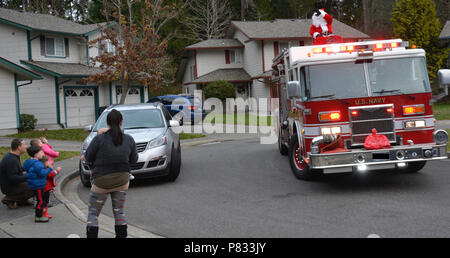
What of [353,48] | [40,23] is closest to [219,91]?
[40,23]

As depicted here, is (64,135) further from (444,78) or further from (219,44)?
(219,44)

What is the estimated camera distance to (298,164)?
1052 cm

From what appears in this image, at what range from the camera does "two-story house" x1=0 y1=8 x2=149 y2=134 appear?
2762 centimetres

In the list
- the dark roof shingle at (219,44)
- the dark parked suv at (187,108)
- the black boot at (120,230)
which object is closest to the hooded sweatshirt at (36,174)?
the black boot at (120,230)

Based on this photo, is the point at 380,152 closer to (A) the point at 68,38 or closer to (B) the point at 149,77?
(B) the point at 149,77

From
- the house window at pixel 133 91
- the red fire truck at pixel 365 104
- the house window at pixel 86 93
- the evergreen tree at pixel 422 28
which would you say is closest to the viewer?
the red fire truck at pixel 365 104

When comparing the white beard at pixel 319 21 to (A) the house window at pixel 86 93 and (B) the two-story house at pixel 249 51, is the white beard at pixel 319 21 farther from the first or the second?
(B) the two-story house at pixel 249 51

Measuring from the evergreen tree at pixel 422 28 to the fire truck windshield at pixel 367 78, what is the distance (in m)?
30.8

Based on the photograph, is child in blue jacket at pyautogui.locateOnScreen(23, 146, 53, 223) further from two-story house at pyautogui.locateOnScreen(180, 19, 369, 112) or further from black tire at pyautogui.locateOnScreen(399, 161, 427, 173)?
two-story house at pyautogui.locateOnScreen(180, 19, 369, 112)

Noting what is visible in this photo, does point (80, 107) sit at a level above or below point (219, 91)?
below

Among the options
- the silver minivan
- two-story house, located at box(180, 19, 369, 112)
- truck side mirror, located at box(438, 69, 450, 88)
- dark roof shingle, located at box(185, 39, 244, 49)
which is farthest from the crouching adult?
dark roof shingle, located at box(185, 39, 244, 49)

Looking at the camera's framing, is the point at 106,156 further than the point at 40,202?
No

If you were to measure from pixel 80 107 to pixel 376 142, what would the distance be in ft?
80.2

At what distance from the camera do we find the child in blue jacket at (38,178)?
23.4 feet
